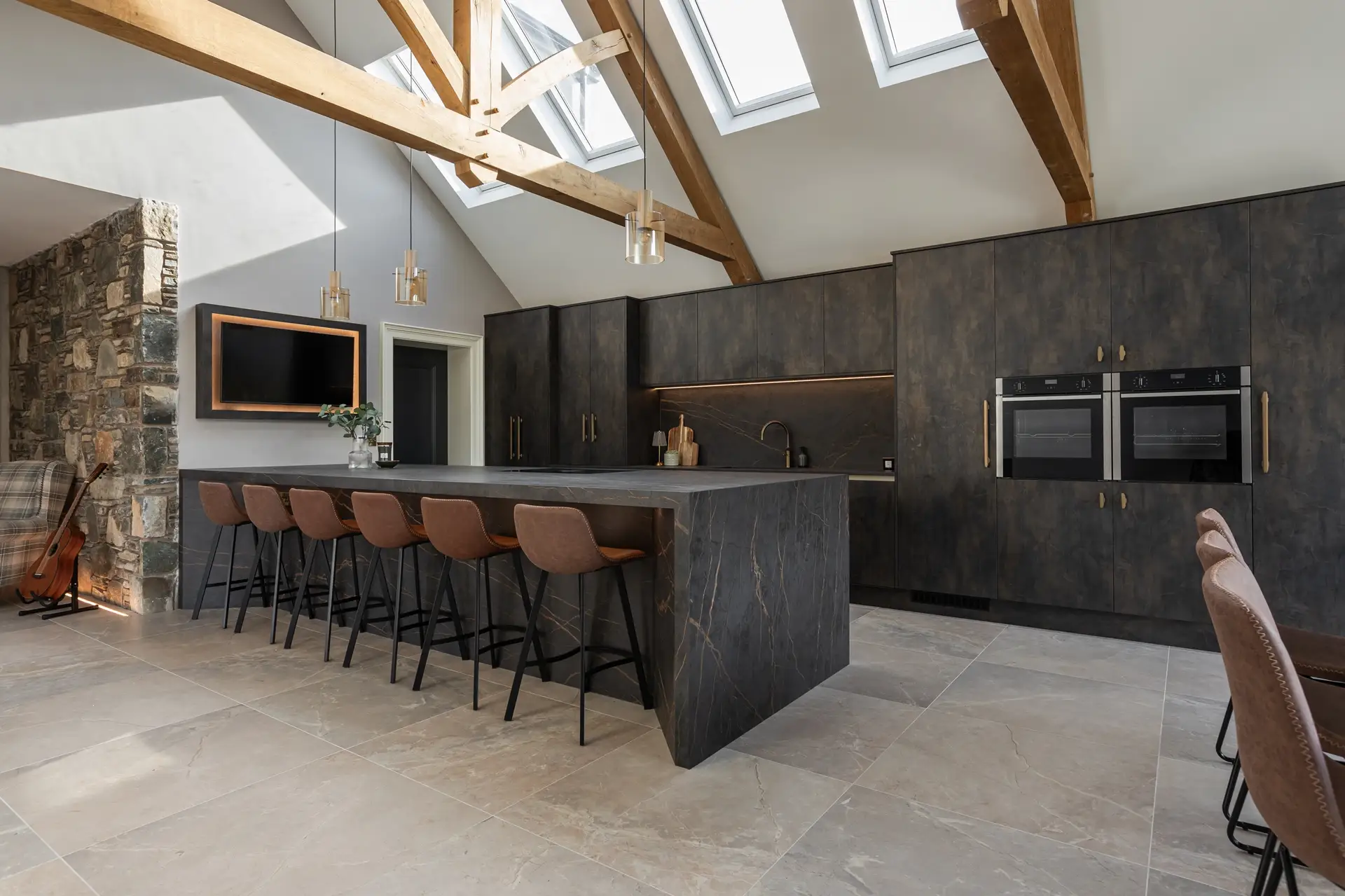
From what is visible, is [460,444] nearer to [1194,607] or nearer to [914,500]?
[914,500]

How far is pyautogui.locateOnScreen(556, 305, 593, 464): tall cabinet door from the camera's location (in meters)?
6.71

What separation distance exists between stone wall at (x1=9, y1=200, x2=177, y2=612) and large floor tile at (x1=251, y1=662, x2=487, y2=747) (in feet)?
7.83

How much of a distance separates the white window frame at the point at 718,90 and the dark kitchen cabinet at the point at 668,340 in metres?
1.47

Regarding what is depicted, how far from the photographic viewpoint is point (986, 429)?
458 centimetres

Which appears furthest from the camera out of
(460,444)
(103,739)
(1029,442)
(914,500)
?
(460,444)

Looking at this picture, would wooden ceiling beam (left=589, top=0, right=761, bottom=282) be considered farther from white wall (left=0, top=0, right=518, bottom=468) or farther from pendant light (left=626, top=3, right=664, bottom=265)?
white wall (left=0, top=0, right=518, bottom=468)

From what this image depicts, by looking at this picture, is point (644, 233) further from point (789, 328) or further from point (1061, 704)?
point (1061, 704)

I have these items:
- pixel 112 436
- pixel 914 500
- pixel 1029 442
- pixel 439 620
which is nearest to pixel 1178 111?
pixel 1029 442

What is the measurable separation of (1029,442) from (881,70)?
2.44m

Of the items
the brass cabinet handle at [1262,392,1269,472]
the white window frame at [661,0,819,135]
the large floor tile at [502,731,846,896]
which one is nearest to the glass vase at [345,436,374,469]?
the large floor tile at [502,731,846,896]

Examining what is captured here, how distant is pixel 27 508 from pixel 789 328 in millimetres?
5592

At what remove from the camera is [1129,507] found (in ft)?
13.6

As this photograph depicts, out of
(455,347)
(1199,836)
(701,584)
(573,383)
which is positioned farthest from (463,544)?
(455,347)

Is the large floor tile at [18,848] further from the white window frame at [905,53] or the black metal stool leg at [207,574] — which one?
the white window frame at [905,53]
